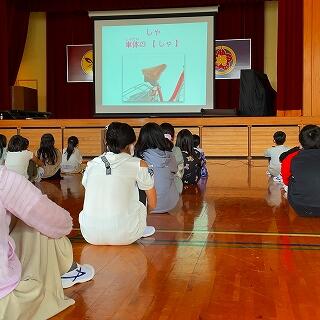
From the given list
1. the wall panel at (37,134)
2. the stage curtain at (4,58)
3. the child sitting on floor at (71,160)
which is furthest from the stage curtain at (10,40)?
the child sitting on floor at (71,160)

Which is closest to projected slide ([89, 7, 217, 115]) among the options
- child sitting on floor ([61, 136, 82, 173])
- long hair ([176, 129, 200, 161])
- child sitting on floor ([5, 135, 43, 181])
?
child sitting on floor ([61, 136, 82, 173])

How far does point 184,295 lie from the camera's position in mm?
1944

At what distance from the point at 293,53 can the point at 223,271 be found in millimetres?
7134

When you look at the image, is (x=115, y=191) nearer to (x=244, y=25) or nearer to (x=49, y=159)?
(x=49, y=159)

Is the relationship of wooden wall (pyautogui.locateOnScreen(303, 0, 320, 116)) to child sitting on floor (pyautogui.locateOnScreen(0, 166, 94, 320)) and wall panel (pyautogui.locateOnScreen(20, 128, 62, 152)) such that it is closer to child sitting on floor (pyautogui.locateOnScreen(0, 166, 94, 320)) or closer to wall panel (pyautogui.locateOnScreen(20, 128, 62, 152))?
wall panel (pyautogui.locateOnScreen(20, 128, 62, 152))

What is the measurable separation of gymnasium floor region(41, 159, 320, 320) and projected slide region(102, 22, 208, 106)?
20.6 feet

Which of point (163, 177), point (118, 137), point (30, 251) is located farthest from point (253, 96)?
point (30, 251)

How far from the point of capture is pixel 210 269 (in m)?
2.28

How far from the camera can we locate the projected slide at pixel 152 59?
9906 millimetres

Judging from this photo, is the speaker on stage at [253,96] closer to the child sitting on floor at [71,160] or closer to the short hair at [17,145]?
the child sitting on floor at [71,160]

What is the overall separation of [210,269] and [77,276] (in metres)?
0.58

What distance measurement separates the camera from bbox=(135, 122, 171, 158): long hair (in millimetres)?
3506

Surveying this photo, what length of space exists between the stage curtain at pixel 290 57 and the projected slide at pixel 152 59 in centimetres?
153

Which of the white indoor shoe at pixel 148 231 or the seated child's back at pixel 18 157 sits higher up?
the seated child's back at pixel 18 157
